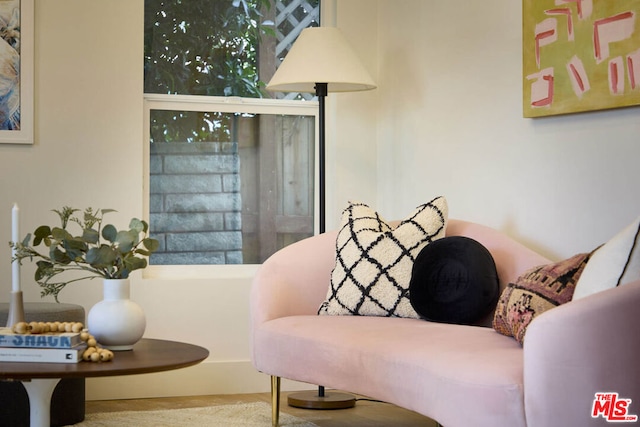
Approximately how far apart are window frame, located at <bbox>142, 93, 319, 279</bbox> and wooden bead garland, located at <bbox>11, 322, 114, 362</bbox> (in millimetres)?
1770

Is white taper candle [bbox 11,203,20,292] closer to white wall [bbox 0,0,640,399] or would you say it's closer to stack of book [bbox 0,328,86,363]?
stack of book [bbox 0,328,86,363]

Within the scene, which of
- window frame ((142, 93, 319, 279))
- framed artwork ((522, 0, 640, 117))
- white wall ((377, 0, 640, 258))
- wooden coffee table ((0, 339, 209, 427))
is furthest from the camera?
window frame ((142, 93, 319, 279))

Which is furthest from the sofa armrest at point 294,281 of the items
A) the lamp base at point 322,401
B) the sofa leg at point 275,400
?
the lamp base at point 322,401

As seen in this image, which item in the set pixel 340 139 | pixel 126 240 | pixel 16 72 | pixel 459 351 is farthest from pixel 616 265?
pixel 16 72

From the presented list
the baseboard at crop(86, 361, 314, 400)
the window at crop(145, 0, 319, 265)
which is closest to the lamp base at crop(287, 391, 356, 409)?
the baseboard at crop(86, 361, 314, 400)

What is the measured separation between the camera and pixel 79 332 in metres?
2.48

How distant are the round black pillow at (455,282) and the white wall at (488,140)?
0.33m

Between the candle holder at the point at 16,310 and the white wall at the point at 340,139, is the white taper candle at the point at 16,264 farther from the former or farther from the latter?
the white wall at the point at 340,139

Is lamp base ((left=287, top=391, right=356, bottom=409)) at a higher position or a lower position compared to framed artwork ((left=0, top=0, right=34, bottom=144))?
lower

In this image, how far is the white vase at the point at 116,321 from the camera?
2582mm

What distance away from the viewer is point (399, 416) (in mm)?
3779

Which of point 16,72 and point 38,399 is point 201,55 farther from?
point 38,399
